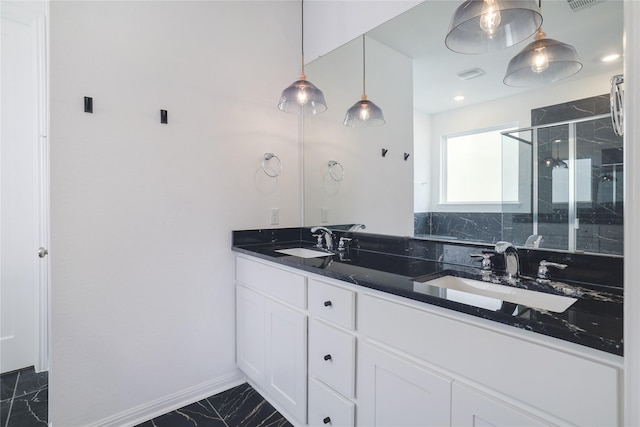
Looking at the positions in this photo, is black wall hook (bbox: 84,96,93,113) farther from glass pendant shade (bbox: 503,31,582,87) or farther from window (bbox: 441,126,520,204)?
glass pendant shade (bbox: 503,31,582,87)

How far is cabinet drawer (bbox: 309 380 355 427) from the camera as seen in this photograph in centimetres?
131

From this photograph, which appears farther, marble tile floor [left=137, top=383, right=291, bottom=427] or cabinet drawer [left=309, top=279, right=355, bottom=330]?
marble tile floor [left=137, top=383, right=291, bottom=427]

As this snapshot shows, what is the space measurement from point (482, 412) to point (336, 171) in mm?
1655

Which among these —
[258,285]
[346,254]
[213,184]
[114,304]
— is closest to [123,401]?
[114,304]

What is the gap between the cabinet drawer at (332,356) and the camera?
1.29 m

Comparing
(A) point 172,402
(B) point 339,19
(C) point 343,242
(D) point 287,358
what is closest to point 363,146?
(C) point 343,242

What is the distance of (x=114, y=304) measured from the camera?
169 centimetres

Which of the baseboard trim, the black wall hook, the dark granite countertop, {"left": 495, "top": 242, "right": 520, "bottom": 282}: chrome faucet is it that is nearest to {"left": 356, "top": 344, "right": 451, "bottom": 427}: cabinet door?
the dark granite countertop

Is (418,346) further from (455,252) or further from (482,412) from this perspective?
(455,252)

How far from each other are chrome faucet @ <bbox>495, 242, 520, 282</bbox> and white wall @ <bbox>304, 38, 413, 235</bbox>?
20.3 inches

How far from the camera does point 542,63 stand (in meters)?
1.26

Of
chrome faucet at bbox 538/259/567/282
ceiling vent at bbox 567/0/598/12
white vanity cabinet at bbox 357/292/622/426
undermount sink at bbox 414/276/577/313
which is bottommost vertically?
white vanity cabinet at bbox 357/292/622/426

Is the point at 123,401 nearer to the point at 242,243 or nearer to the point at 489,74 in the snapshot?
the point at 242,243

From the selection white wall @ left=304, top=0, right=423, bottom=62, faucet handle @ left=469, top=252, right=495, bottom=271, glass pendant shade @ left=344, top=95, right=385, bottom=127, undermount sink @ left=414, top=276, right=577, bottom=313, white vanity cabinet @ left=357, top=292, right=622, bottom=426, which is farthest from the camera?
glass pendant shade @ left=344, top=95, right=385, bottom=127
